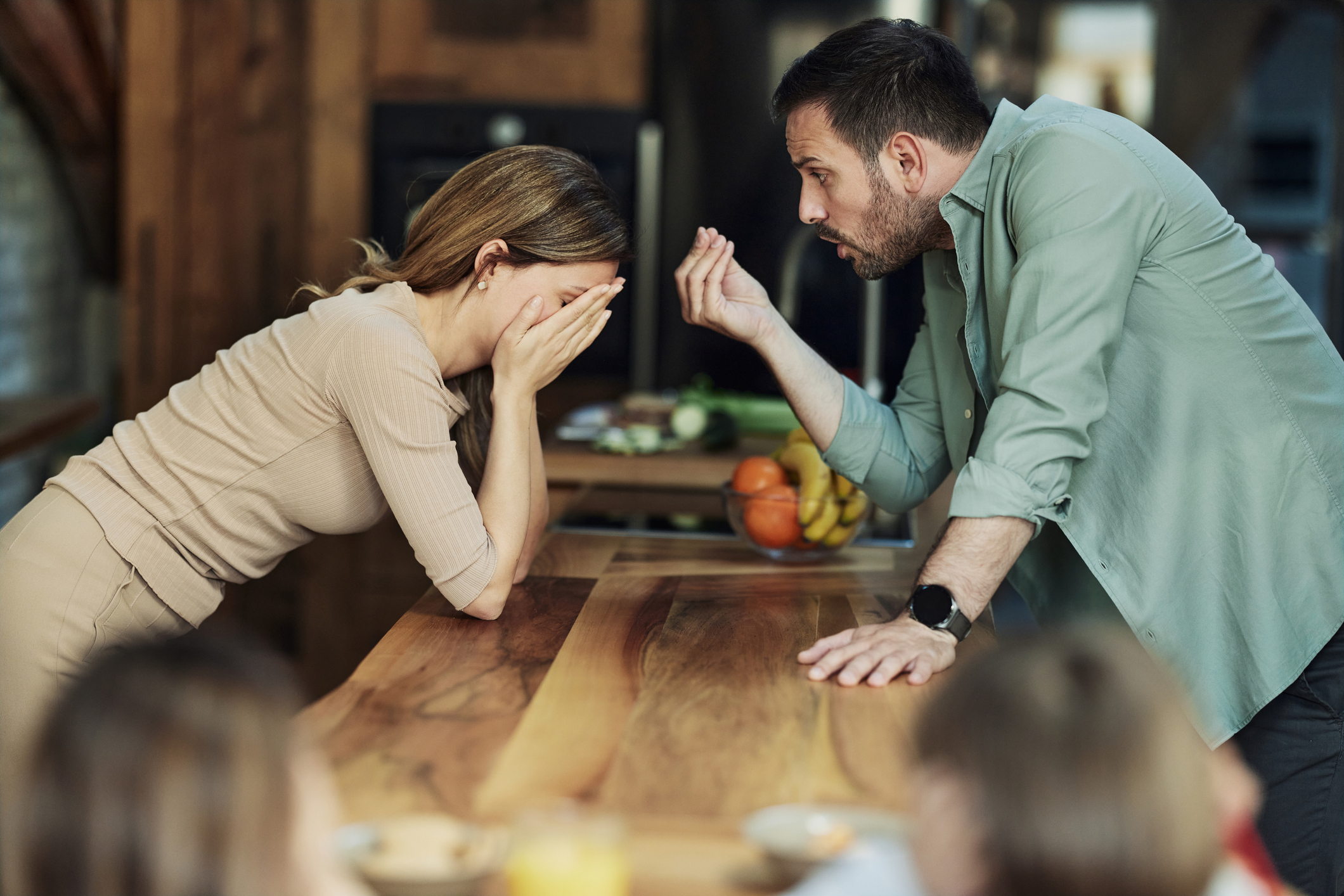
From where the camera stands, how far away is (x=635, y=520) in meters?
2.14

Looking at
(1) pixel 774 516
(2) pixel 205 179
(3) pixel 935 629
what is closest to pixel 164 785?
(3) pixel 935 629

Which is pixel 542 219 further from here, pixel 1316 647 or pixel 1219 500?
pixel 1316 647

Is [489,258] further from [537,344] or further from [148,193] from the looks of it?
[148,193]

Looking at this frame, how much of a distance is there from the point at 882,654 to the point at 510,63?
2800 mm

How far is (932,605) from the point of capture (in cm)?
137

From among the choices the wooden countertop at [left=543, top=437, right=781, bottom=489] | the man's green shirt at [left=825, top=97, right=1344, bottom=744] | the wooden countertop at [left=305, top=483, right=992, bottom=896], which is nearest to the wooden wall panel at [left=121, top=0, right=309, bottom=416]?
the wooden countertop at [left=543, top=437, right=781, bottom=489]

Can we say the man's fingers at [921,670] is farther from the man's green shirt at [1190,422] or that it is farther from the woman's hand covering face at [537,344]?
the woman's hand covering face at [537,344]

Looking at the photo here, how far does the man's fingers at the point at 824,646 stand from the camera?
4.39ft

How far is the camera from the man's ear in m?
1.66

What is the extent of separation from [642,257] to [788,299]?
1.35 meters

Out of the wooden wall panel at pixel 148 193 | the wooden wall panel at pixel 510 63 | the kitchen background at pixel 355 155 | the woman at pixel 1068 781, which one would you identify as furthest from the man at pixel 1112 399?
the wooden wall panel at pixel 148 193

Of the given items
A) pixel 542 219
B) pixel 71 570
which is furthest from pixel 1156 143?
pixel 71 570

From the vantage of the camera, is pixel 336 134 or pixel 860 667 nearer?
pixel 860 667

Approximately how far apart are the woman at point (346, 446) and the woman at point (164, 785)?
801mm
